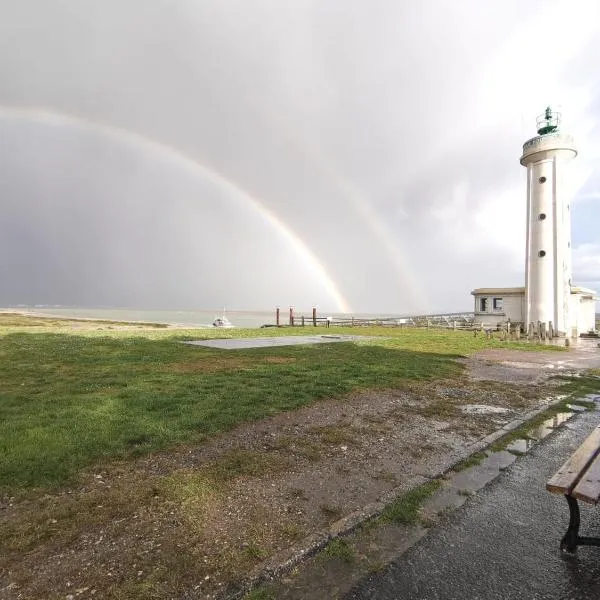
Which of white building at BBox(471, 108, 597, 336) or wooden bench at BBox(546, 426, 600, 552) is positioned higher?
white building at BBox(471, 108, 597, 336)

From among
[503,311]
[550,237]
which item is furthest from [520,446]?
Answer: [503,311]

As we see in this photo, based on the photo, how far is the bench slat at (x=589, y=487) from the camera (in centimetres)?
311

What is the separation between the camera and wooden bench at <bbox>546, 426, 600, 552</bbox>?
3189 mm

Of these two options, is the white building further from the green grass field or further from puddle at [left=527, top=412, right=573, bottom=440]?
puddle at [left=527, top=412, right=573, bottom=440]

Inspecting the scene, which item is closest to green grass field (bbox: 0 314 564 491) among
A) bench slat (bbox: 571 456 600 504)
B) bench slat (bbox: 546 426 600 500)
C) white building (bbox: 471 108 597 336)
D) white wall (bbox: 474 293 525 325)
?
bench slat (bbox: 546 426 600 500)

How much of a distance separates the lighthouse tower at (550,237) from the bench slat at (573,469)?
29.1 meters

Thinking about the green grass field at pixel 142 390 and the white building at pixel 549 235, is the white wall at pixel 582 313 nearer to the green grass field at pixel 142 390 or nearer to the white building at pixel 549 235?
the white building at pixel 549 235

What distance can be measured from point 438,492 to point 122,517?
3404 mm

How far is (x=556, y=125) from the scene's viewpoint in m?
30.9

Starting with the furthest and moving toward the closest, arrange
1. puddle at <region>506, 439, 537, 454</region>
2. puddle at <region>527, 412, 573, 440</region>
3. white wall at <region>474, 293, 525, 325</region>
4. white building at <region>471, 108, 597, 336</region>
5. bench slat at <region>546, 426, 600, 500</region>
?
white wall at <region>474, 293, 525, 325</region> → white building at <region>471, 108, 597, 336</region> → puddle at <region>527, 412, 573, 440</region> → puddle at <region>506, 439, 537, 454</region> → bench slat at <region>546, 426, 600, 500</region>

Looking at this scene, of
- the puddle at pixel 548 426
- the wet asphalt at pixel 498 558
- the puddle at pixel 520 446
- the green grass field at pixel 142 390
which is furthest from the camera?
the puddle at pixel 548 426

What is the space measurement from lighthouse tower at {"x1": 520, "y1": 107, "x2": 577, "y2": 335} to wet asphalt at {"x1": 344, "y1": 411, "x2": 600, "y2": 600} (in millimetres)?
29259

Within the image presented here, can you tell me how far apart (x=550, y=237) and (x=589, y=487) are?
31.4 meters

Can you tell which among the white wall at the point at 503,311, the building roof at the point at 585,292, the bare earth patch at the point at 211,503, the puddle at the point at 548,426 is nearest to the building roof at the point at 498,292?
the white wall at the point at 503,311
